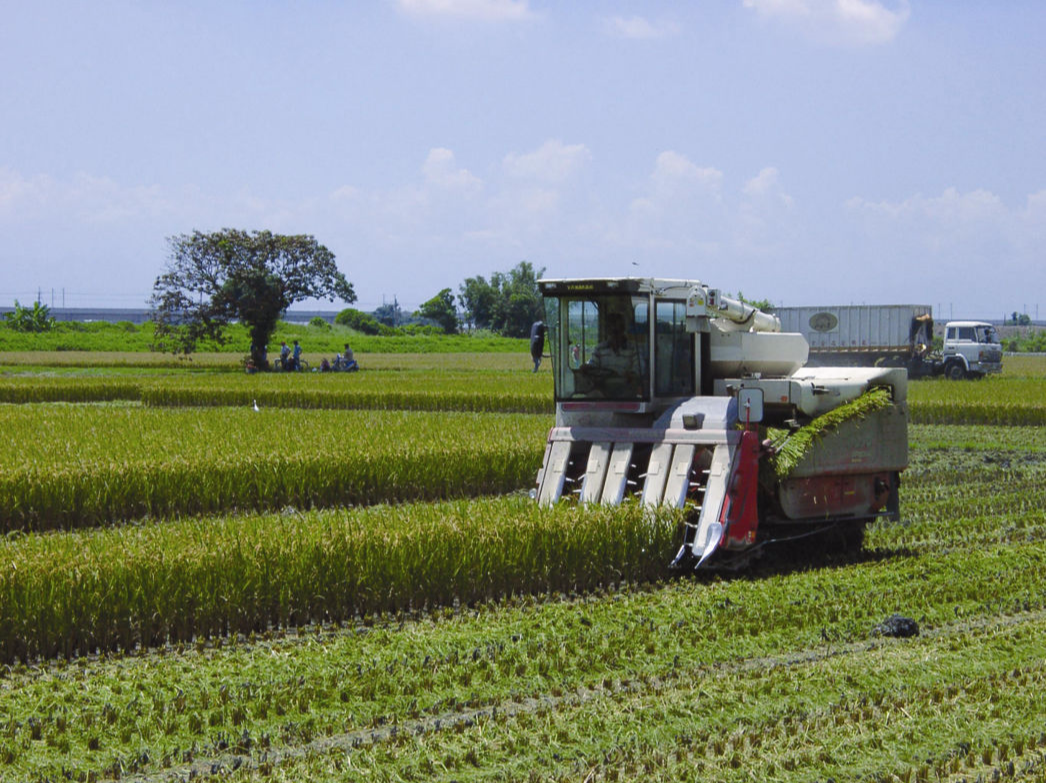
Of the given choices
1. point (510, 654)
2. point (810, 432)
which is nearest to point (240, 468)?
point (810, 432)

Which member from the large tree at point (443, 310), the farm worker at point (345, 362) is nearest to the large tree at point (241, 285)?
the farm worker at point (345, 362)

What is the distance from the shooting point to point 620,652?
813 cm

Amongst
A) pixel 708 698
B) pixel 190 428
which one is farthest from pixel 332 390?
pixel 708 698

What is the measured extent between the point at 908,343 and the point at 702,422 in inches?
1399

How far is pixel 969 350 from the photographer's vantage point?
43594 mm

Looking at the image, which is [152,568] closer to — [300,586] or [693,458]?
[300,586]

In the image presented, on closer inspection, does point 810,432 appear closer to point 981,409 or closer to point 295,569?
point 295,569

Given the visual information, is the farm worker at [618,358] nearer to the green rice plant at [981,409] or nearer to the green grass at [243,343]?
the green rice plant at [981,409]

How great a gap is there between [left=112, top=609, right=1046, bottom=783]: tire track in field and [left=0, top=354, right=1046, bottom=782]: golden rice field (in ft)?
0.07

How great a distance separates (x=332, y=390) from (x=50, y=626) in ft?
95.4

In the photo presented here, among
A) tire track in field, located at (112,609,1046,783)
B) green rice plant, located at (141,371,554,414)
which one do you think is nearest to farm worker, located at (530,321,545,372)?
tire track in field, located at (112,609,1046,783)

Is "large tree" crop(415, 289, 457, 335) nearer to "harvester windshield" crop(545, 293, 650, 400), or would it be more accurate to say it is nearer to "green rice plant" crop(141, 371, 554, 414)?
"green rice plant" crop(141, 371, 554, 414)

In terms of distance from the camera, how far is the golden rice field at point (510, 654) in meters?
6.23

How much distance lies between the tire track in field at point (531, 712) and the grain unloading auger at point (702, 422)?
2431 mm
